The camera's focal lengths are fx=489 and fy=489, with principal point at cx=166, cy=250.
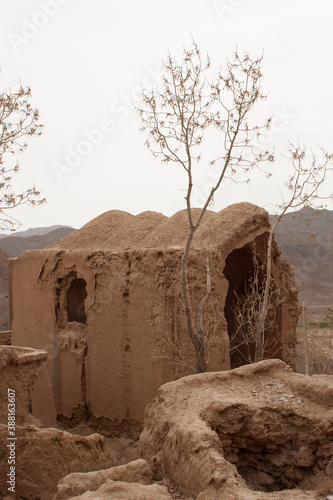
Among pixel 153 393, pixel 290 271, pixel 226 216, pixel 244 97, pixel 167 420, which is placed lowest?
pixel 153 393

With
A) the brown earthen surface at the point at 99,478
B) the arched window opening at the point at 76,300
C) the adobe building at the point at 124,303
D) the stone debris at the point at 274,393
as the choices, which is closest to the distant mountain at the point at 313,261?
the arched window opening at the point at 76,300

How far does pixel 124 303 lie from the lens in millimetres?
8867

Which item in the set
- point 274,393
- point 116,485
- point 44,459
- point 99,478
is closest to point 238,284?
point 274,393

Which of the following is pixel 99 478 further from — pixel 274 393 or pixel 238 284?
pixel 238 284

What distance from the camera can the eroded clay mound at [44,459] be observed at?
4.44 meters

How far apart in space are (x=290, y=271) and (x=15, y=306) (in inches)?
241

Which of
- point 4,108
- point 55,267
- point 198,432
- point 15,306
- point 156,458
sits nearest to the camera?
point 198,432

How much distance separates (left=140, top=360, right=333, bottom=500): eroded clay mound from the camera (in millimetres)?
3869

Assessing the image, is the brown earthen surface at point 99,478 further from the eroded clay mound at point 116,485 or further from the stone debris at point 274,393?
the stone debris at point 274,393

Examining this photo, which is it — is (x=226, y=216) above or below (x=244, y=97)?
below

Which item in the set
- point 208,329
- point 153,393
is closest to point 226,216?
point 208,329

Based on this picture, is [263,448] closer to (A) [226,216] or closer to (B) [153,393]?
(B) [153,393]

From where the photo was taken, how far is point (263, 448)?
14.5ft

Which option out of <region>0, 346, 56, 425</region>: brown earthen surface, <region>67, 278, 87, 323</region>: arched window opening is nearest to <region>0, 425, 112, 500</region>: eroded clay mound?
<region>0, 346, 56, 425</region>: brown earthen surface
